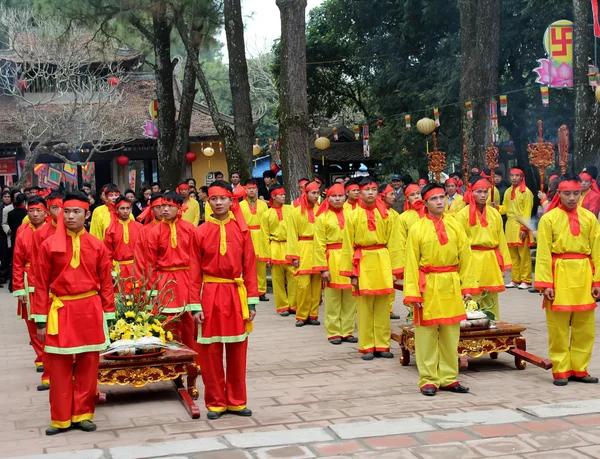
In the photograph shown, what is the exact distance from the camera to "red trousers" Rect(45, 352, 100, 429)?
6438 millimetres

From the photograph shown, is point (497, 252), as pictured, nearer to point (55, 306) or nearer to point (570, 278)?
point (570, 278)

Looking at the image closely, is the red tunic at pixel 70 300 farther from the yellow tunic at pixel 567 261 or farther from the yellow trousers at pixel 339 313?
the yellow trousers at pixel 339 313

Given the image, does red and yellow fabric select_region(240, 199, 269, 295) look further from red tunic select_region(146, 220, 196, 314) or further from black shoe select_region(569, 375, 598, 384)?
black shoe select_region(569, 375, 598, 384)

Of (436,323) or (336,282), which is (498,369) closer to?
(436,323)

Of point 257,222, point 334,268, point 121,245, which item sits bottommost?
point 334,268

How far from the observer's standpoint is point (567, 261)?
25.3ft

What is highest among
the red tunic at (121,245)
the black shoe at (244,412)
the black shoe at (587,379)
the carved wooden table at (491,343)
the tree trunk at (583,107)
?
the tree trunk at (583,107)

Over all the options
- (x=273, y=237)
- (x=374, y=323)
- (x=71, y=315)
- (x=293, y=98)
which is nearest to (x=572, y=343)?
(x=374, y=323)

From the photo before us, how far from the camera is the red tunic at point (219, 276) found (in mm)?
6820

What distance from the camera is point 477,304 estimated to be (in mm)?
8953

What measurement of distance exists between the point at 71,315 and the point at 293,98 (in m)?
9.64

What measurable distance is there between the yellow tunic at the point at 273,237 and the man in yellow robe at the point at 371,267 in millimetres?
3510

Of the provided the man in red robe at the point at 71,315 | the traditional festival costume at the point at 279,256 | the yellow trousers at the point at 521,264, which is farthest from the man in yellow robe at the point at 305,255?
the man in red robe at the point at 71,315

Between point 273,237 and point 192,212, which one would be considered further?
point 192,212
